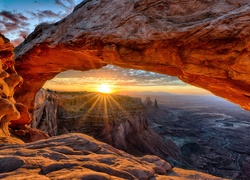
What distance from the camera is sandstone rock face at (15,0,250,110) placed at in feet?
23.3

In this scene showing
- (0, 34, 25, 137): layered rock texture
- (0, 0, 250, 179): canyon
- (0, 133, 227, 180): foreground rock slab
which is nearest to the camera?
(0, 133, 227, 180): foreground rock slab

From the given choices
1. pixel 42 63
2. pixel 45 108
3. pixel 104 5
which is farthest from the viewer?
pixel 45 108

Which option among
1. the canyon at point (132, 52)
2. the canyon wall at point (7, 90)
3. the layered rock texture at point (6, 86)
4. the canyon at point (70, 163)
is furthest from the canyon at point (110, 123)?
the canyon at point (70, 163)

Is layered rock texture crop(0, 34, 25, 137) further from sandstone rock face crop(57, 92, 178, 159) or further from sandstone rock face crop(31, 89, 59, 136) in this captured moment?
sandstone rock face crop(57, 92, 178, 159)

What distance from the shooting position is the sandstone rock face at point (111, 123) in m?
40.1

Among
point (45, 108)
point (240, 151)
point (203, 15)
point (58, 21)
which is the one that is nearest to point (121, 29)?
point (203, 15)

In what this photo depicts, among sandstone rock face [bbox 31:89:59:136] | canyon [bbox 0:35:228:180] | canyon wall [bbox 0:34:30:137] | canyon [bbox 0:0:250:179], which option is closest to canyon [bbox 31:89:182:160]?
sandstone rock face [bbox 31:89:59:136]

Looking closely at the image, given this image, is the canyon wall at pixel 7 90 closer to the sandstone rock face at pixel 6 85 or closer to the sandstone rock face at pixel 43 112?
the sandstone rock face at pixel 6 85

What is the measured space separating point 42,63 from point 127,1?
989 cm

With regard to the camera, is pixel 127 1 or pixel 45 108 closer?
pixel 127 1

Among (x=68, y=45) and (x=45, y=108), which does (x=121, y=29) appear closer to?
(x=68, y=45)

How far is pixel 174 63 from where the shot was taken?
8984 millimetres

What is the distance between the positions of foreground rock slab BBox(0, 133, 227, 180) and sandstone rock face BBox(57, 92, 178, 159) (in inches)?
1143

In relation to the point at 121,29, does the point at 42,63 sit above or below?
below
